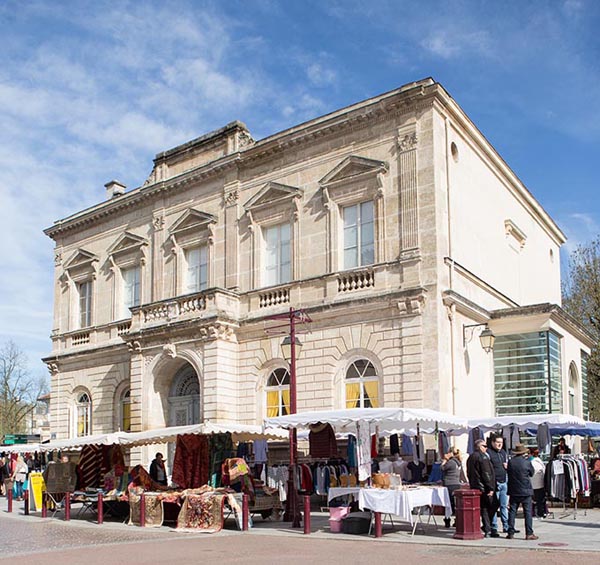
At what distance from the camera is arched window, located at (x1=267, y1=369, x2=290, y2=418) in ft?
76.7

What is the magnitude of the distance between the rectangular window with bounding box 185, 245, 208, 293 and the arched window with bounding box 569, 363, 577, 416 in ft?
38.8

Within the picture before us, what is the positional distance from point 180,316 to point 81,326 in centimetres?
821

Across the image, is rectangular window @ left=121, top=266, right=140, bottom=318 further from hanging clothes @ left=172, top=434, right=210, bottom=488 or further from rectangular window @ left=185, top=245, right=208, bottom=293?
hanging clothes @ left=172, top=434, right=210, bottom=488

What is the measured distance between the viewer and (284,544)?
44.1 feet

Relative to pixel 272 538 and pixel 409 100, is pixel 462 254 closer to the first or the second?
pixel 409 100

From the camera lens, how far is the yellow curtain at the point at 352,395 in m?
21.9

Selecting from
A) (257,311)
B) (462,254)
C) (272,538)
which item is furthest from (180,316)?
(272,538)

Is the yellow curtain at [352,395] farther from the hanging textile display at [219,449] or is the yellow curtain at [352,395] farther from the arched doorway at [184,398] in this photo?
the arched doorway at [184,398]

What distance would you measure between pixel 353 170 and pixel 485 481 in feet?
36.8

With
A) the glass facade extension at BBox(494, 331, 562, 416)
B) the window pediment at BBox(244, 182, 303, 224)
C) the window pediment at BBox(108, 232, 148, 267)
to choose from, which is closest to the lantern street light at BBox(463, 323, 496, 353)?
the glass facade extension at BBox(494, 331, 562, 416)

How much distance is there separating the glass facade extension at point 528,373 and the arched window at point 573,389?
192 cm

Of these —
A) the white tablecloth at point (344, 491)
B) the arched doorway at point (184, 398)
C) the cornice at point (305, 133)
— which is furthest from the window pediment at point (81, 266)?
the white tablecloth at point (344, 491)

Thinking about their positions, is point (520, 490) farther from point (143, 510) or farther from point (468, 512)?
point (143, 510)

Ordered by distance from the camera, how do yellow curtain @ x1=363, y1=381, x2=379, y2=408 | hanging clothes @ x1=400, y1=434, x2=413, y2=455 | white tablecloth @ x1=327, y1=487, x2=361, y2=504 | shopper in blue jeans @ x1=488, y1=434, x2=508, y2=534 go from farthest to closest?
1. yellow curtain @ x1=363, y1=381, x2=379, y2=408
2. hanging clothes @ x1=400, y1=434, x2=413, y2=455
3. white tablecloth @ x1=327, y1=487, x2=361, y2=504
4. shopper in blue jeans @ x1=488, y1=434, x2=508, y2=534
